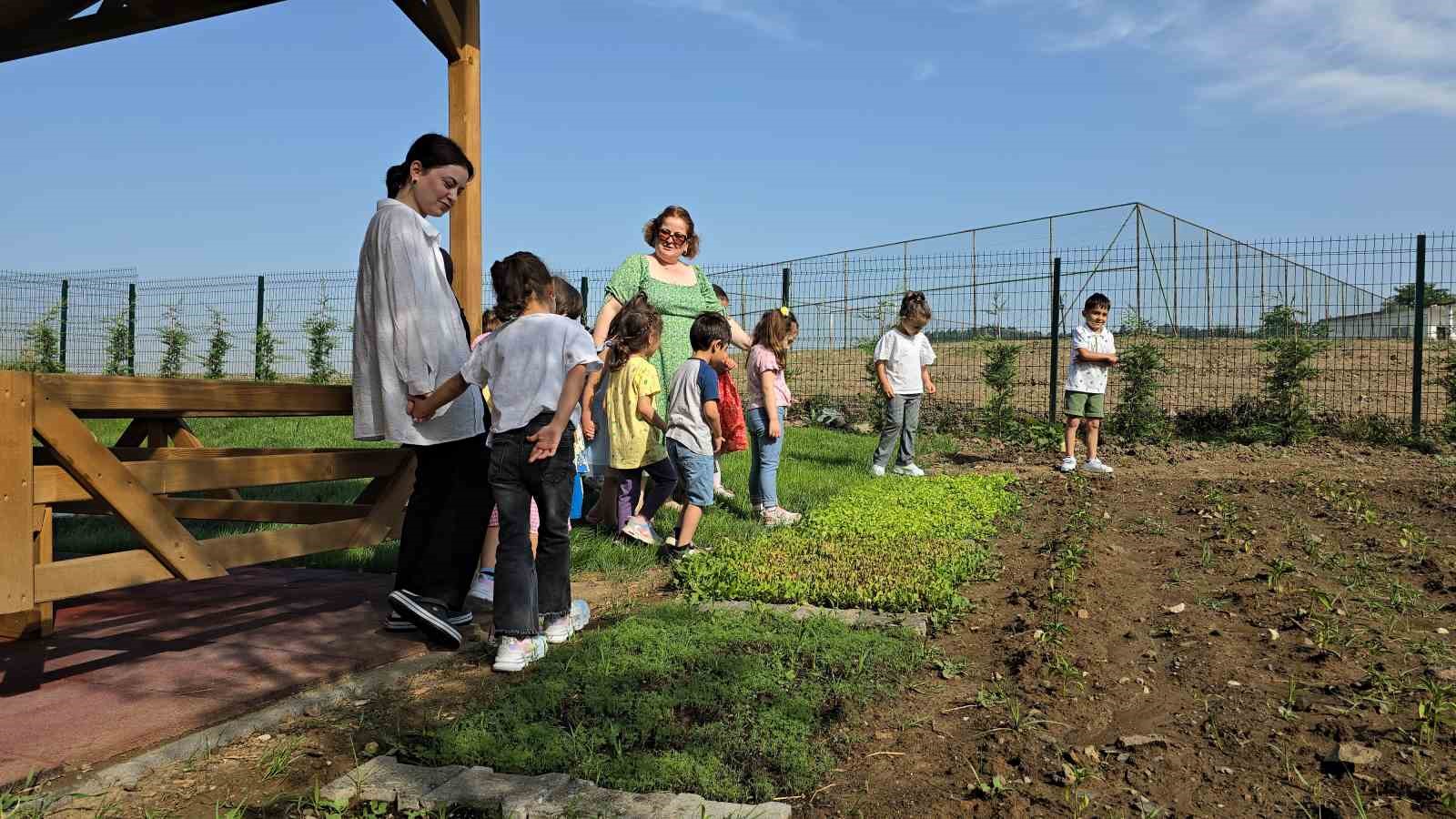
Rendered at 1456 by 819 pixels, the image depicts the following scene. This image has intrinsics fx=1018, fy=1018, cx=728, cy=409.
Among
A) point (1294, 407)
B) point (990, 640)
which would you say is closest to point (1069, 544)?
point (990, 640)

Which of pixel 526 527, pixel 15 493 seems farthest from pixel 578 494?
pixel 15 493

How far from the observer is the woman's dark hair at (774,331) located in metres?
7.16

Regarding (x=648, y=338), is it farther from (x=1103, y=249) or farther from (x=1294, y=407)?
(x=1103, y=249)

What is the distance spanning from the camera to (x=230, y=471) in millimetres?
3695

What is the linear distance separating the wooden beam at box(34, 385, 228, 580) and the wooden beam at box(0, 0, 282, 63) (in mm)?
2790

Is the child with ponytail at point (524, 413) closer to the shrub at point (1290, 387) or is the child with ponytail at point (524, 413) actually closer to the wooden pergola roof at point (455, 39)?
the wooden pergola roof at point (455, 39)

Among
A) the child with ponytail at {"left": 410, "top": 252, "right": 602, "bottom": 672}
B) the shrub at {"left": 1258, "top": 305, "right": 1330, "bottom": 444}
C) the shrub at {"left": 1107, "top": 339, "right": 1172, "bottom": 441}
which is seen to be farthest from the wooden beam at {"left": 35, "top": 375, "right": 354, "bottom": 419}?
the shrub at {"left": 1258, "top": 305, "right": 1330, "bottom": 444}

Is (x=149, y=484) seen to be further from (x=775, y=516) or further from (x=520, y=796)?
(x=775, y=516)

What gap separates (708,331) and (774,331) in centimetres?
166

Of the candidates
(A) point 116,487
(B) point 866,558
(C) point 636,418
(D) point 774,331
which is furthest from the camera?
(D) point 774,331

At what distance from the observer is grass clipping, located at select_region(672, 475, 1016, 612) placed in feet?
14.6

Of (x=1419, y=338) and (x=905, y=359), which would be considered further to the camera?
(x=1419, y=338)

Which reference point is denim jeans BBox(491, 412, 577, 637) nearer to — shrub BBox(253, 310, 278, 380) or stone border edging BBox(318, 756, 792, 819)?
stone border edging BBox(318, 756, 792, 819)

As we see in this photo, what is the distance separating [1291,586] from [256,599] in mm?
4667
